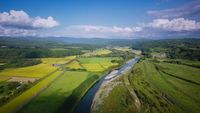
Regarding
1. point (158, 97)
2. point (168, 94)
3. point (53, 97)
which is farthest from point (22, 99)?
point (168, 94)

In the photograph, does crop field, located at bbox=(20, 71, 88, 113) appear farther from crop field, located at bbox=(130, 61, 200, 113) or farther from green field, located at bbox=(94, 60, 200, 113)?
crop field, located at bbox=(130, 61, 200, 113)

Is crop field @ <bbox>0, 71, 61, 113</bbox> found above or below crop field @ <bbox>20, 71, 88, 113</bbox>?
above

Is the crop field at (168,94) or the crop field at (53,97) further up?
the crop field at (53,97)

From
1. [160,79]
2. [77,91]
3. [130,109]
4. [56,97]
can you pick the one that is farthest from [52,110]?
[160,79]

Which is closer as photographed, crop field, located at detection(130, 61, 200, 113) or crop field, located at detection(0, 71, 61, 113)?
crop field, located at detection(0, 71, 61, 113)

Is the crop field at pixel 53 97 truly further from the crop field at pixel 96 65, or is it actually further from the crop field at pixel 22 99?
the crop field at pixel 96 65

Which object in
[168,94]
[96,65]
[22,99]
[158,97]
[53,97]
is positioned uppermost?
[22,99]

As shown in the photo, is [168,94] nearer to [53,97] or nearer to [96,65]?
[53,97]

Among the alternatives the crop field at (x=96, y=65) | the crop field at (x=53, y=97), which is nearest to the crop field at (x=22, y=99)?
the crop field at (x=53, y=97)

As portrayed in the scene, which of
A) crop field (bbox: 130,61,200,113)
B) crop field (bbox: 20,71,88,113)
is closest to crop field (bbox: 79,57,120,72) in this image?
crop field (bbox: 20,71,88,113)
